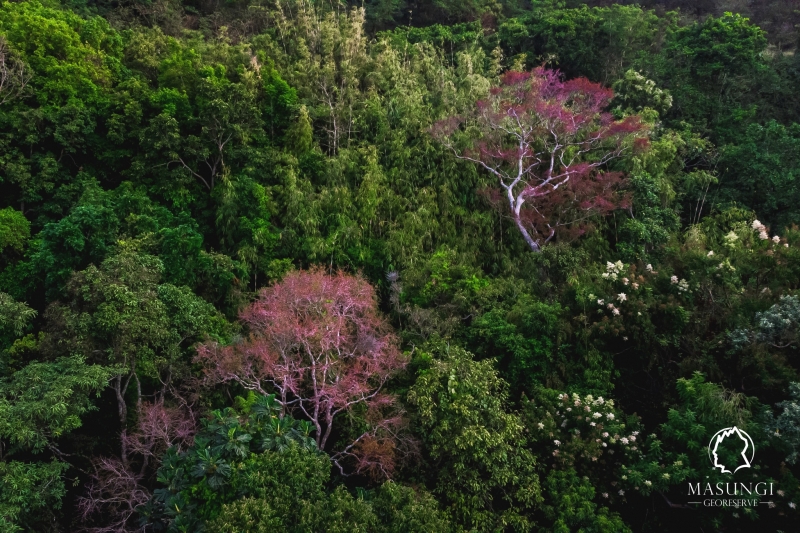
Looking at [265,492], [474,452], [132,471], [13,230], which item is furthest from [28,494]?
[474,452]

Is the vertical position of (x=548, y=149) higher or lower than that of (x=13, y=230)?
higher

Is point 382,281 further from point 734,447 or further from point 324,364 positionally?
point 734,447

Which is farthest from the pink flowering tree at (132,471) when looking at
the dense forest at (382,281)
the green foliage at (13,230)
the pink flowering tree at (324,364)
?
the green foliage at (13,230)

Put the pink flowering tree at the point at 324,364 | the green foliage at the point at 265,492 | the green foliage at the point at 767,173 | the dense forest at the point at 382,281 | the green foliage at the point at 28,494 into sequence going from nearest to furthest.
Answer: the green foliage at the point at 265,492
the green foliage at the point at 28,494
the dense forest at the point at 382,281
the pink flowering tree at the point at 324,364
the green foliage at the point at 767,173

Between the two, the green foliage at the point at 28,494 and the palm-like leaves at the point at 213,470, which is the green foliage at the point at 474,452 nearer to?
the palm-like leaves at the point at 213,470

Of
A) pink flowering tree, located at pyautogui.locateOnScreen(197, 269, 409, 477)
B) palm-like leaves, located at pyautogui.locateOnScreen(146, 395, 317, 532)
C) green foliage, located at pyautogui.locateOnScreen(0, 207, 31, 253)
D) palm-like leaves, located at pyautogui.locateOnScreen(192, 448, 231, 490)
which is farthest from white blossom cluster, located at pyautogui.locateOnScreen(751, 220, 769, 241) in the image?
green foliage, located at pyautogui.locateOnScreen(0, 207, 31, 253)

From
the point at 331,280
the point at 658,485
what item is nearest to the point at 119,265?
the point at 331,280
